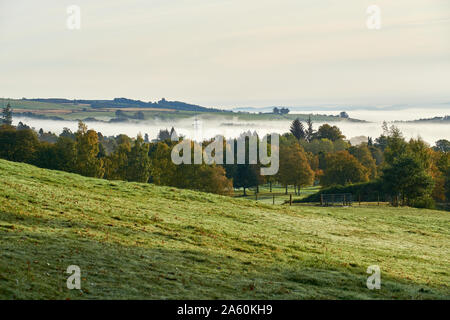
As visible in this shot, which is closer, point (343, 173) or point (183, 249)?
point (183, 249)

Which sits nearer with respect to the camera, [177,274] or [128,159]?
[177,274]

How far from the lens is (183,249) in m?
27.0

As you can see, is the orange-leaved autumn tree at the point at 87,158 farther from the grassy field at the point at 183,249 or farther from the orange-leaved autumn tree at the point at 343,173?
the orange-leaved autumn tree at the point at 343,173

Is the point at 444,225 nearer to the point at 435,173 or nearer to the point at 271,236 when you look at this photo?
the point at 271,236

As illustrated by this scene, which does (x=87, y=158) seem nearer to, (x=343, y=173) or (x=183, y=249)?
(x=343, y=173)

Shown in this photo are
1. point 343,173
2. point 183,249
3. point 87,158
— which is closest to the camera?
point 183,249

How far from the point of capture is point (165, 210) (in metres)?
40.2

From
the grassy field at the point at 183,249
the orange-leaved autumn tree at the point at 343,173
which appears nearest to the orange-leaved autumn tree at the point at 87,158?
the grassy field at the point at 183,249

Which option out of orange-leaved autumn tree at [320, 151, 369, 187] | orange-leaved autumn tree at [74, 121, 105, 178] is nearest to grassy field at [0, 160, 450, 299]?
orange-leaved autumn tree at [74, 121, 105, 178]

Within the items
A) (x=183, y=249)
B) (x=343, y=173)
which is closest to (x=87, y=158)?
(x=343, y=173)

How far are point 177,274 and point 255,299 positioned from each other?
3.87 metres

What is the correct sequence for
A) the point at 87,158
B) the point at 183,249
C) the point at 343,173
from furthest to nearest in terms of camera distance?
the point at 343,173, the point at 87,158, the point at 183,249

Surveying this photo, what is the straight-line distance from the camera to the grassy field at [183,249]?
19.6 metres
